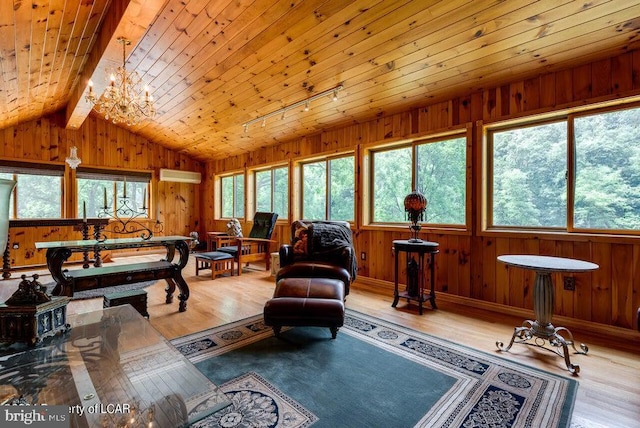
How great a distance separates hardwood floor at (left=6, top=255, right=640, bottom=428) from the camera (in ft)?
5.50

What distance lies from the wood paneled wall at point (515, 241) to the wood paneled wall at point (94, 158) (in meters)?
5.21

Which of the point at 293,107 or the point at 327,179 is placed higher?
the point at 293,107

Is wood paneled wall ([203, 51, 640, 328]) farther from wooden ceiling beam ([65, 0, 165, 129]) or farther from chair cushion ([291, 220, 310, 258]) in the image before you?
wooden ceiling beam ([65, 0, 165, 129])

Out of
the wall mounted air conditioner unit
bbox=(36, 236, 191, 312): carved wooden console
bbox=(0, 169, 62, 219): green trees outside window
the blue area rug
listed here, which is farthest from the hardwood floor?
the wall mounted air conditioner unit

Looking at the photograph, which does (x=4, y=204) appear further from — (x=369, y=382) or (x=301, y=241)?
(x=369, y=382)

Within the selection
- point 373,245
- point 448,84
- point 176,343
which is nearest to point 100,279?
point 176,343

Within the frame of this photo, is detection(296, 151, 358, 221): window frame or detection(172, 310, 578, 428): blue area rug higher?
detection(296, 151, 358, 221): window frame

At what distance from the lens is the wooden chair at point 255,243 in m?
4.90

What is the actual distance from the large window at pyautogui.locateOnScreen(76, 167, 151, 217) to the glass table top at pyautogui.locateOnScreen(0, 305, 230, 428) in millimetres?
5325

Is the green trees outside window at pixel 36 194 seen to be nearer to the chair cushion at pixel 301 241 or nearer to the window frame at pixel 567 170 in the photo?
the chair cushion at pixel 301 241

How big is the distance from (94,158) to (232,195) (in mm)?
2984

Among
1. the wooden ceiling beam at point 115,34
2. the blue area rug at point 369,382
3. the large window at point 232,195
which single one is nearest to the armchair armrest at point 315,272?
the blue area rug at point 369,382

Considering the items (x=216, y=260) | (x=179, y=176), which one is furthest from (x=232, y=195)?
(x=216, y=260)

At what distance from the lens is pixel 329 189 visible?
5047 mm
